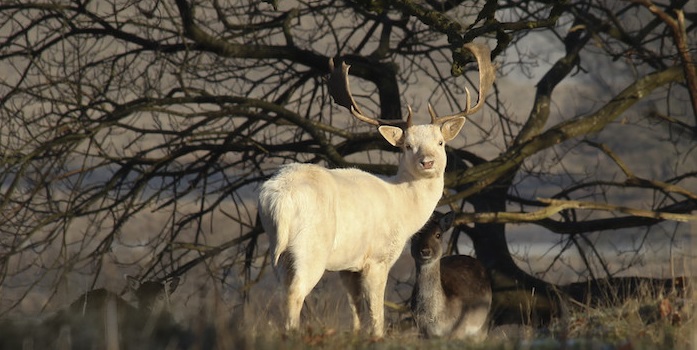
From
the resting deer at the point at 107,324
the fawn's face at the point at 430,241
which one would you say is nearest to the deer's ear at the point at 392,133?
the fawn's face at the point at 430,241

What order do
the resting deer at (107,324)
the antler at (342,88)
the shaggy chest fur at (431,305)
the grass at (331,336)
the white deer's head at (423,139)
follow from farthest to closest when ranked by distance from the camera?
the shaggy chest fur at (431,305), the antler at (342,88), the white deer's head at (423,139), the grass at (331,336), the resting deer at (107,324)

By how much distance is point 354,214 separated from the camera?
8422 mm

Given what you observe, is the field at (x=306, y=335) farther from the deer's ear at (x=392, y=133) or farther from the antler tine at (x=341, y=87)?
the antler tine at (x=341, y=87)

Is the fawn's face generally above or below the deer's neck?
above

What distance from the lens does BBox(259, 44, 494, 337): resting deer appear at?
7.74 metres

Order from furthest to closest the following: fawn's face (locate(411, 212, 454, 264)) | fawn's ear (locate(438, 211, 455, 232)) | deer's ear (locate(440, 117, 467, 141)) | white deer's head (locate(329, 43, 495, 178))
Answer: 1. fawn's ear (locate(438, 211, 455, 232))
2. fawn's face (locate(411, 212, 454, 264))
3. deer's ear (locate(440, 117, 467, 141))
4. white deer's head (locate(329, 43, 495, 178))

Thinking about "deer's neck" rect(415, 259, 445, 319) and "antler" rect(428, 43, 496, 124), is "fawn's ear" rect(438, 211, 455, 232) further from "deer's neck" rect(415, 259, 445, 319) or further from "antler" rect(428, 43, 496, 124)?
"antler" rect(428, 43, 496, 124)

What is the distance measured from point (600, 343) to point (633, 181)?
22.3 feet

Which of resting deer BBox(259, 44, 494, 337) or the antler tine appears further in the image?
the antler tine

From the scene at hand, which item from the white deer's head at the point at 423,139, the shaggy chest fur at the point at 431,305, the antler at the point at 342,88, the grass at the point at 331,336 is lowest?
the grass at the point at 331,336

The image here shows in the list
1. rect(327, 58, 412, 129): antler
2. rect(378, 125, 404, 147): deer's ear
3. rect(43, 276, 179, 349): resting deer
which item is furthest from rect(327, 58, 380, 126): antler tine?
rect(43, 276, 179, 349): resting deer

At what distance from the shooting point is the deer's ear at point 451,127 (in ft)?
31.0

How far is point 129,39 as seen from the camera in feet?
44.5

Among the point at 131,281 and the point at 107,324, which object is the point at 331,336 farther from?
the point at 131,281
